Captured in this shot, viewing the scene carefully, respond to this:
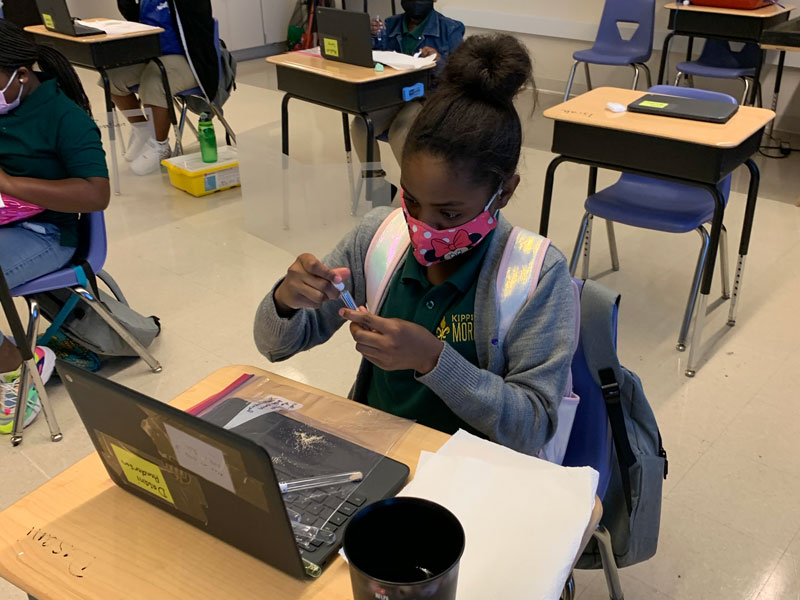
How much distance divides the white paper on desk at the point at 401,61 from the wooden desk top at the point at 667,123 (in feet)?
2.97

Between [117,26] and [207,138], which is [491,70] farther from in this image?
[117,26]

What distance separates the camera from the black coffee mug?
627 millimetres

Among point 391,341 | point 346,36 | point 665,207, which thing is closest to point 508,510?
point 391,341

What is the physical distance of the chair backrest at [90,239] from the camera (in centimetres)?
215

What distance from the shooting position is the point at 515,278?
1055 millimetres

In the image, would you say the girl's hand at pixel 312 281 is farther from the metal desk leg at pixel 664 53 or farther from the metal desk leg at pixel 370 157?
the metal desk leg at pixel 664 53

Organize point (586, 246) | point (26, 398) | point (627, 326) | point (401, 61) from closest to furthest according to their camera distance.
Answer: point (26, 398) < point (627, 326) < point (586, 246) < point (401, 61)

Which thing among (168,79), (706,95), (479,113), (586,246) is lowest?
(586,246)

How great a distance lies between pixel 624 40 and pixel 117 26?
10.5 ft

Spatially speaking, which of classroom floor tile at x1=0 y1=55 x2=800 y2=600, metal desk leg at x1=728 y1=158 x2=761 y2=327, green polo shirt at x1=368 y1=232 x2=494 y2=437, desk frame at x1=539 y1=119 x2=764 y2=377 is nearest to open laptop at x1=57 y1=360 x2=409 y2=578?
green polo shirt at x1=368 y1=232 x2=494 y2=437

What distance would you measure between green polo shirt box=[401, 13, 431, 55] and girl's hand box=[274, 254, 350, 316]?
290 centimetres

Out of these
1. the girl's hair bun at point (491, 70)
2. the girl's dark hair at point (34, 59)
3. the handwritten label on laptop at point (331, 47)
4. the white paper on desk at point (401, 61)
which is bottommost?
the white paper on desk at point (401, 61)

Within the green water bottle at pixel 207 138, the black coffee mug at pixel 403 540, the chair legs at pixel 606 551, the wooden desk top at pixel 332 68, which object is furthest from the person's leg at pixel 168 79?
the black coffee mug at pixel 403 540

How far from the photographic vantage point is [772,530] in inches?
69.0
